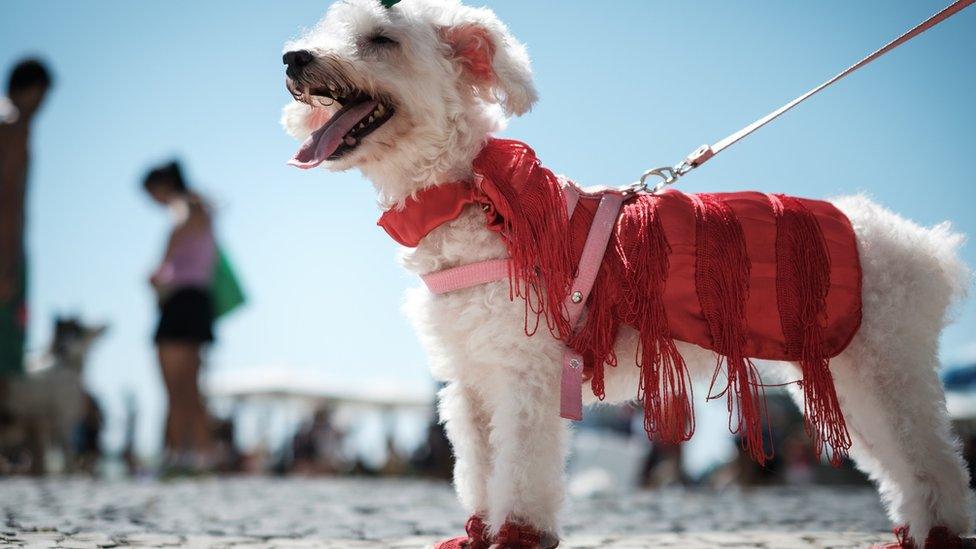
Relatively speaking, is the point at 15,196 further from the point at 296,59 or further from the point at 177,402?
the point at 296,59

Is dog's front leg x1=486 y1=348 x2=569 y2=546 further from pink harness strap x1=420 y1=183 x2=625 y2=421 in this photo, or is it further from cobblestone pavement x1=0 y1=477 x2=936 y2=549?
cobblestone pavement x1=0 y1=477 x2=936 y2=549

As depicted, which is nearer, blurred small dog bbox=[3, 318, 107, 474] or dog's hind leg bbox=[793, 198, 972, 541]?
dog's hind leg bbox=[793, 198, 972, 541]

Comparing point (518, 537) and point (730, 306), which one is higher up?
point (730, 306)

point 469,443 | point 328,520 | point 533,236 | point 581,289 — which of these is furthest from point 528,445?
point 328,520

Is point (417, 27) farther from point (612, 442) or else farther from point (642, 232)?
point (612, 442)

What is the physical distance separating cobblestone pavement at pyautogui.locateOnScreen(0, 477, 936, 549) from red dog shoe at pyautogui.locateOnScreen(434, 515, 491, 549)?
36cm

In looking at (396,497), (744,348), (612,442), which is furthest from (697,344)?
(612,442)

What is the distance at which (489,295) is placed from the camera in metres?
3.04

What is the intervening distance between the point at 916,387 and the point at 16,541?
4.16 metres

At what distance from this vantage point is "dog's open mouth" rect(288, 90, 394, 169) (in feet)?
10.3

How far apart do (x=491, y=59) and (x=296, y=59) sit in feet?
2.64

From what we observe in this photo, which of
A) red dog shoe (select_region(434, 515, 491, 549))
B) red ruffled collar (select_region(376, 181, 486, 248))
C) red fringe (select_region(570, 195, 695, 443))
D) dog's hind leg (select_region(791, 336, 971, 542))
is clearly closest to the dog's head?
red ruffled collar (select_region(376, 181, 486, 248))

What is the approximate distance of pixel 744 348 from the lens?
10.5 ft

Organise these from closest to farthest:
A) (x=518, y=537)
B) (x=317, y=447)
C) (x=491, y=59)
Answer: (x=518, y=537) < (x=491, y=59) < (x=317, y=447)
